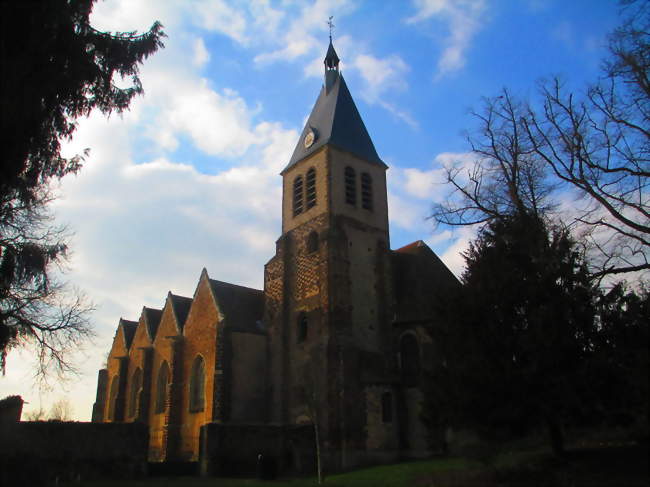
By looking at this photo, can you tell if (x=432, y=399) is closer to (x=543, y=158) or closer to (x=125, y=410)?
(x=543, y=158)

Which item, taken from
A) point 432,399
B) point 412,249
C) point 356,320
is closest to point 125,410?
point 356,320

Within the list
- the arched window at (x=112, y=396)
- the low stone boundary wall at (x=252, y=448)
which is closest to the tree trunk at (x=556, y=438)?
the low stone boundary wall at (x=252, y=448)

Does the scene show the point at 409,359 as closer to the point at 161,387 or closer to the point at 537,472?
the point at 537,472

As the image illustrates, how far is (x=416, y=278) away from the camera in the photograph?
29.0 meters

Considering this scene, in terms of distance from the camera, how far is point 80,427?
22.5 m

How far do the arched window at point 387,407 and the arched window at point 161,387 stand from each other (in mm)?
14446

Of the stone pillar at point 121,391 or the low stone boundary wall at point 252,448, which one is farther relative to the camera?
the stone pillar at point 121,391

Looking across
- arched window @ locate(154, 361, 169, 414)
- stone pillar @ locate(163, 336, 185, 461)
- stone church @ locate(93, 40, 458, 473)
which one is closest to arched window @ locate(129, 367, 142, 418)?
stone church @ locate(93, 40, 458, 473)

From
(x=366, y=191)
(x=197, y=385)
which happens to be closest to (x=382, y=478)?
(x=197, y=385)

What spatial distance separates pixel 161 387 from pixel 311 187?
15.1m

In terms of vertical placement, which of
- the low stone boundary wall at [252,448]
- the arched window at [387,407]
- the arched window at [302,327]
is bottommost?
the low stone boundary wall at [252,448]

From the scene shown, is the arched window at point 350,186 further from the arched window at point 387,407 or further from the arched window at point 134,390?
the arched window at point 134,390

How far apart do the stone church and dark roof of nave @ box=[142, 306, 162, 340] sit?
2.04 meters

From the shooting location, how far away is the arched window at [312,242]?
29.3 metres
